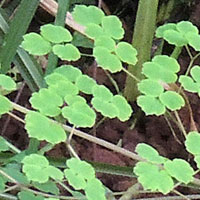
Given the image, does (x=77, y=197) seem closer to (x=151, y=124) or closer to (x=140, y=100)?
(x=140, y=100)

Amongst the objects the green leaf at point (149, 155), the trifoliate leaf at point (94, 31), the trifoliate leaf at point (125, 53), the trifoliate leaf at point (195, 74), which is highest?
the trifoliate leaf at point (94, 31)

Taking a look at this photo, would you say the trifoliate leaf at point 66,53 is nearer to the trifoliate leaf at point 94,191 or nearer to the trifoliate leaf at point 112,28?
the trifoliate leaf at point 112,28

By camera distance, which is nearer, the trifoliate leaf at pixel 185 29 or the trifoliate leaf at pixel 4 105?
the trifoliate leaf at pixel 4 105

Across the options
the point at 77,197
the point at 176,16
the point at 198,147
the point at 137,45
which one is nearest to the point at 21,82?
the point at 137,45

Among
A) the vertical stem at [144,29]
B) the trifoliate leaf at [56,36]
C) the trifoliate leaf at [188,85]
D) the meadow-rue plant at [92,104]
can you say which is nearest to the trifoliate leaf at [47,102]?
the meadow-rue plant at [92,104]

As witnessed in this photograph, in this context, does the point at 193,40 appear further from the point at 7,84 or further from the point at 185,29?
the point at 7,84

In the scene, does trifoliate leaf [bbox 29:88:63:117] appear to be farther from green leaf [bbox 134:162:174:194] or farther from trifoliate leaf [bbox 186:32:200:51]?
trifoliate leaf [bbox 186:32:200:51]
